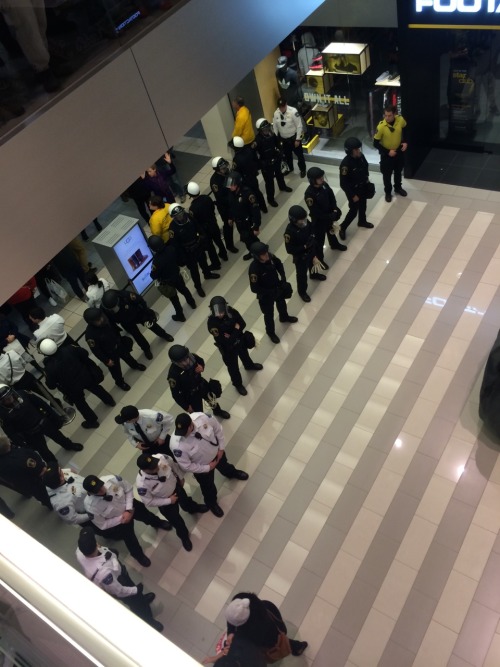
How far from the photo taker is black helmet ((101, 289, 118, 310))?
6945mm

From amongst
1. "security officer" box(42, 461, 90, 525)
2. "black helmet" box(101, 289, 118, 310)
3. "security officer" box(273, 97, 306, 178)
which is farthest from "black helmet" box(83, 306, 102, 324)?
"security officer" box(273, 97, 306, 178)

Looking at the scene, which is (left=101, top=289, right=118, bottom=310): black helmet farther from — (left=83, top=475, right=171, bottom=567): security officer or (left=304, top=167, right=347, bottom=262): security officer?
(left=304, top=167, right=347, bottom=262): security officer

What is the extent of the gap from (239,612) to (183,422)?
5.61 ft

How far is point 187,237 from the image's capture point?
25.1 ft

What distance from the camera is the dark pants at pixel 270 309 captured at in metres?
6.90

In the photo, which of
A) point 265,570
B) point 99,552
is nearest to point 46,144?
point 99,552

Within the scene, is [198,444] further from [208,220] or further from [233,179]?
[233,179]

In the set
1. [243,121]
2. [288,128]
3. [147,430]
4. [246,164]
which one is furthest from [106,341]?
[243,121]

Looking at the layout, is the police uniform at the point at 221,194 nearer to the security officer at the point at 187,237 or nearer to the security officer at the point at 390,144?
the security officer at the point at 187,237

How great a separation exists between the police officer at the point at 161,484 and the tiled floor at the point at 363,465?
72cm

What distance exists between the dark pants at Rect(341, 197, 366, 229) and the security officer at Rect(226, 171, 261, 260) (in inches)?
54.8

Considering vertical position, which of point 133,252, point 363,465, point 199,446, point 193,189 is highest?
point 193,189

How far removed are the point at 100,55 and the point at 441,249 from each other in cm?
533

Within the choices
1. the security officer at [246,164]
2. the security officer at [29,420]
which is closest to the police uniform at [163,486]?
the security officer at [29,420]
